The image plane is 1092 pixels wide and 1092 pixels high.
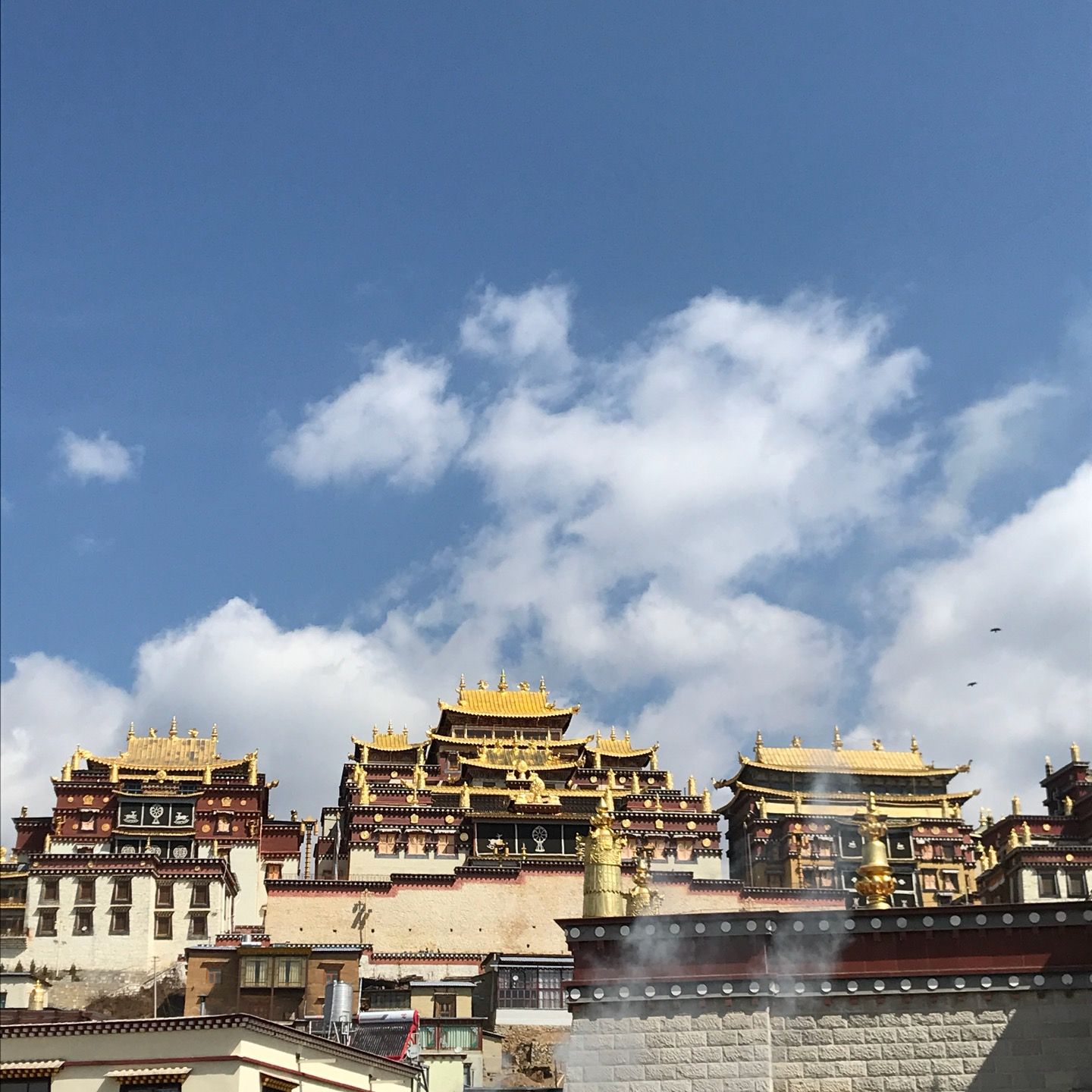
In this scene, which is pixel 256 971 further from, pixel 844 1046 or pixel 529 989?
pixel 844 1046

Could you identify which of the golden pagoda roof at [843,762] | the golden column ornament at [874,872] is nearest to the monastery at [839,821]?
the golden pagoda roof at [843,762]

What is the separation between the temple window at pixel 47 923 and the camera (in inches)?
2370

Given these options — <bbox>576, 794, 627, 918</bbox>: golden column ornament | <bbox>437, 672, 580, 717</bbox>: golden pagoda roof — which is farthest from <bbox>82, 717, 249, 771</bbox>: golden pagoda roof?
<bbox>576, 794, 627, 918</bbox>: golden column ornament

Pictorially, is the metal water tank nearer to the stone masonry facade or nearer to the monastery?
the stone masonry facade

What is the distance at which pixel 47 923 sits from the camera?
198ft

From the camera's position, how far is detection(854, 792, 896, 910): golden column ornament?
2719 cm

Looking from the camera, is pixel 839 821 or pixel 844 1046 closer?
pixel 844 1046

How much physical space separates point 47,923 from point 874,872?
43.6m

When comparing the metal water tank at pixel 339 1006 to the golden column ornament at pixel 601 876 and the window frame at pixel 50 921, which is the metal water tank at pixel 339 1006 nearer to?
the golden column ornament at pixel 601 876

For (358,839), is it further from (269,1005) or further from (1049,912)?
(1049,912)

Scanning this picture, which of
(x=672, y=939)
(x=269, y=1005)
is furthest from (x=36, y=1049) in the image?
(x=269, y=1005)

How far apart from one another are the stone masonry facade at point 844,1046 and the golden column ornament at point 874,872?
2444mm

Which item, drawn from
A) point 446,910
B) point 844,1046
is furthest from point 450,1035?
point 844,1046

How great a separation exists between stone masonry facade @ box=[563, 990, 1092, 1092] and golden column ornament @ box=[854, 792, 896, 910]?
244 centimetres
